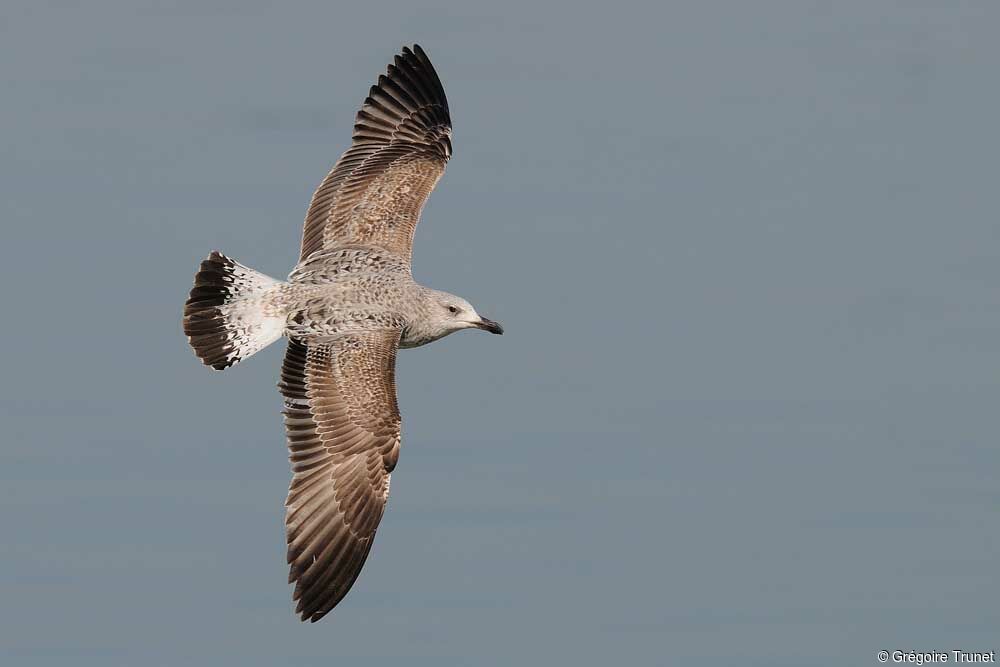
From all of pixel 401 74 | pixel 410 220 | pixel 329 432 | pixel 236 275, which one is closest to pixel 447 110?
pixel 401 74

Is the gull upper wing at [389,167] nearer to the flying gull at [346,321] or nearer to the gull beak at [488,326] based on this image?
the flying gull at [346,321]

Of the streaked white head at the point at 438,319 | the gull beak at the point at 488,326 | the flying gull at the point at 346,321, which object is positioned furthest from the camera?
the gull beak at the point at 488,326

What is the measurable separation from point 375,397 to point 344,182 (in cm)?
331

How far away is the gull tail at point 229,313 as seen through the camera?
17.9 metres

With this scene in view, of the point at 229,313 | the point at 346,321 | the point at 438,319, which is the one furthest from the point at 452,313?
the point at 229,313

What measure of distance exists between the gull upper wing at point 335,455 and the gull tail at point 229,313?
1.71ft

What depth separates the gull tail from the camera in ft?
58.8

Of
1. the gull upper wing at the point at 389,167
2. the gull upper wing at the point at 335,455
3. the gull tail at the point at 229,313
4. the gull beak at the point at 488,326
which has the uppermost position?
the gull upper wing at the point at 389,167

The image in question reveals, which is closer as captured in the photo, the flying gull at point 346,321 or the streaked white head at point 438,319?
the flying gull at point 346,321

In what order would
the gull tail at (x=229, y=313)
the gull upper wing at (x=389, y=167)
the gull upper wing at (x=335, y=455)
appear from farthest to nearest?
the gull upper wing at (x=389, y=167), the gull tail at (x=229, y=313), the gull upper wing at (x=335, y=455)

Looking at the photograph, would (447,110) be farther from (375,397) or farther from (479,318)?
(375,397)

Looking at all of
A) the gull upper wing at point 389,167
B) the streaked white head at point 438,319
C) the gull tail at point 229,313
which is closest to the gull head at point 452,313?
the streaked white head at point 438,319

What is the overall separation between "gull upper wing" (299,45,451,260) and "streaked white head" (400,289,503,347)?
873 mm

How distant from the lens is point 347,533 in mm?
16828
